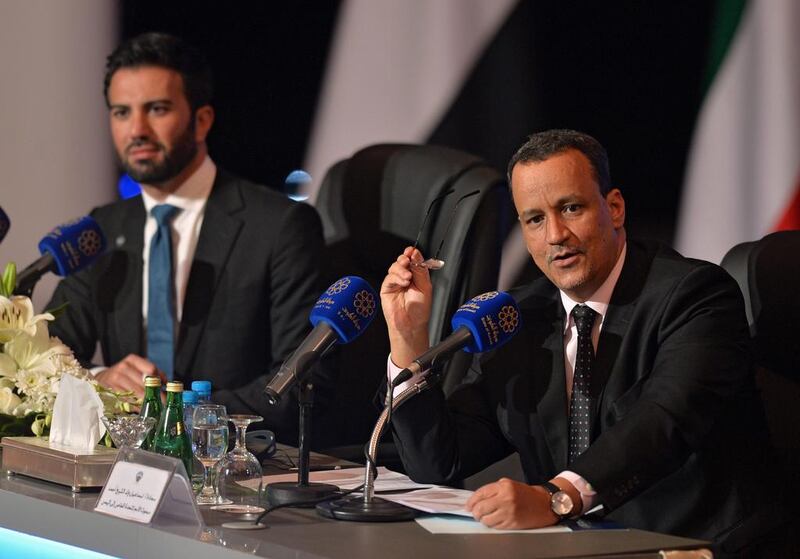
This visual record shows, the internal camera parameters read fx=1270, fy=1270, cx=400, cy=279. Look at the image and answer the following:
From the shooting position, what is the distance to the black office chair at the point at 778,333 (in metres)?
2.84

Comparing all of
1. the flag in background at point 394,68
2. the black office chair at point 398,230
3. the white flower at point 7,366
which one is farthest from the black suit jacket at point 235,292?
the white flower at point 7,366

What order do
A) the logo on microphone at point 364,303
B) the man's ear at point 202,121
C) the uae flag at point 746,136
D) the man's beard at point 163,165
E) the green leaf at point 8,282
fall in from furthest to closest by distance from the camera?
the man's ear at point 202,121
the man's beard at point 163,165
the uae flag at point 746,136
the green leaf at point 8,282
the logo on microphone at point 364,303

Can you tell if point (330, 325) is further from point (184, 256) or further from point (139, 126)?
point (139, 126)

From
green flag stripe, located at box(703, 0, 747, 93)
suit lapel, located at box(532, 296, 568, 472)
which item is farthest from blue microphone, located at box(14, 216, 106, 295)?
green flag stripe, located at box(703, 0, 747, 93)

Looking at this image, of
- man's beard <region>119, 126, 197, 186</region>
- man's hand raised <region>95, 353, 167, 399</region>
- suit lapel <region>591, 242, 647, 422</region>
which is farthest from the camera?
man's beard <region>119, 126, 197, 186</region>

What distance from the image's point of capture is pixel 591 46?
4117mm

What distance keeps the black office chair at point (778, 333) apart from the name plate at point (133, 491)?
1.39m

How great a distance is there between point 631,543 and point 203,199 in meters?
2.45

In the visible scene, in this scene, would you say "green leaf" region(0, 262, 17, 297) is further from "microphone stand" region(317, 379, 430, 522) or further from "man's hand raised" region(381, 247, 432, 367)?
"microphone stand" region(317, 379, 430, 522)

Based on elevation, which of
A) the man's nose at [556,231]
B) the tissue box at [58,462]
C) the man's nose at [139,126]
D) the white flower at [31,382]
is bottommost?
the tissue box at [58,462]

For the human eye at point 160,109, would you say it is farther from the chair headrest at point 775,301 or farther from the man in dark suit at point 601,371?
the chair headrest at point 775,301

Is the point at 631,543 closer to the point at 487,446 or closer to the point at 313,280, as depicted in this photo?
the point at 487,446

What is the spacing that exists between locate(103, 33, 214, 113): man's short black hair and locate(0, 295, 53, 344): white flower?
4.76ft

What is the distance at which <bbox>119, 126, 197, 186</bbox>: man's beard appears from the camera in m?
4.16
